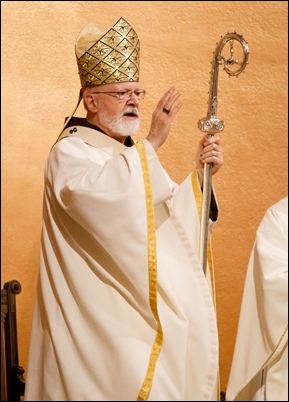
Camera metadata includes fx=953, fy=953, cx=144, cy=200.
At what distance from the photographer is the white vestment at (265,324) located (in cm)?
372

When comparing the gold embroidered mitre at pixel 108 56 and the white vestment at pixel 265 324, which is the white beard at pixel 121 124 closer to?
the gold embroidered mitre at pixel 108 56

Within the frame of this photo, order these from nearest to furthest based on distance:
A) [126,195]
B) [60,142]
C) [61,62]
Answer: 1. [126,195]
2. [60,142]
3. [61,62]

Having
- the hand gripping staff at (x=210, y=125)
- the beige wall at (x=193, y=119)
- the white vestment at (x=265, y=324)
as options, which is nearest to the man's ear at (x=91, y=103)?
the hand gripping staff at (x=210, y=125)

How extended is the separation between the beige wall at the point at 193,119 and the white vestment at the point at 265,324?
1.34 metres

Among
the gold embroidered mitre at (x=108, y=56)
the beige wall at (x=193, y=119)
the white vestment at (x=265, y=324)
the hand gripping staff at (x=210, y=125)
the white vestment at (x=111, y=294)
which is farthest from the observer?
the beige wall at (x=193, y=119)

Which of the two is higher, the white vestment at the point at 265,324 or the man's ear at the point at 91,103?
the man's ear at the point at 91,103

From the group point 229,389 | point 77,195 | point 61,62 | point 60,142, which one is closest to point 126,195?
point 77,195

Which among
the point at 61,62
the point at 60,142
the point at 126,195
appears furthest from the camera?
the point at 61,62

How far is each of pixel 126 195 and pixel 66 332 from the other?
60 cm

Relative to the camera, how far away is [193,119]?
5.24 meters

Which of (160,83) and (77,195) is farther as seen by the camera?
(160,83)

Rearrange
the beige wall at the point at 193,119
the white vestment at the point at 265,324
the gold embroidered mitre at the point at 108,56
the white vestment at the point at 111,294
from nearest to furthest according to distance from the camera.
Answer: the white vestment at the point at 111,294 → the white vestment at the point at 265,324 → the gold embroidered mitre at the point at 108,56 → the beige wall at the point at 193,119

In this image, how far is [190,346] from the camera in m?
3.76

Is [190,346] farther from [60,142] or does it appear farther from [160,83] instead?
[160,83]
